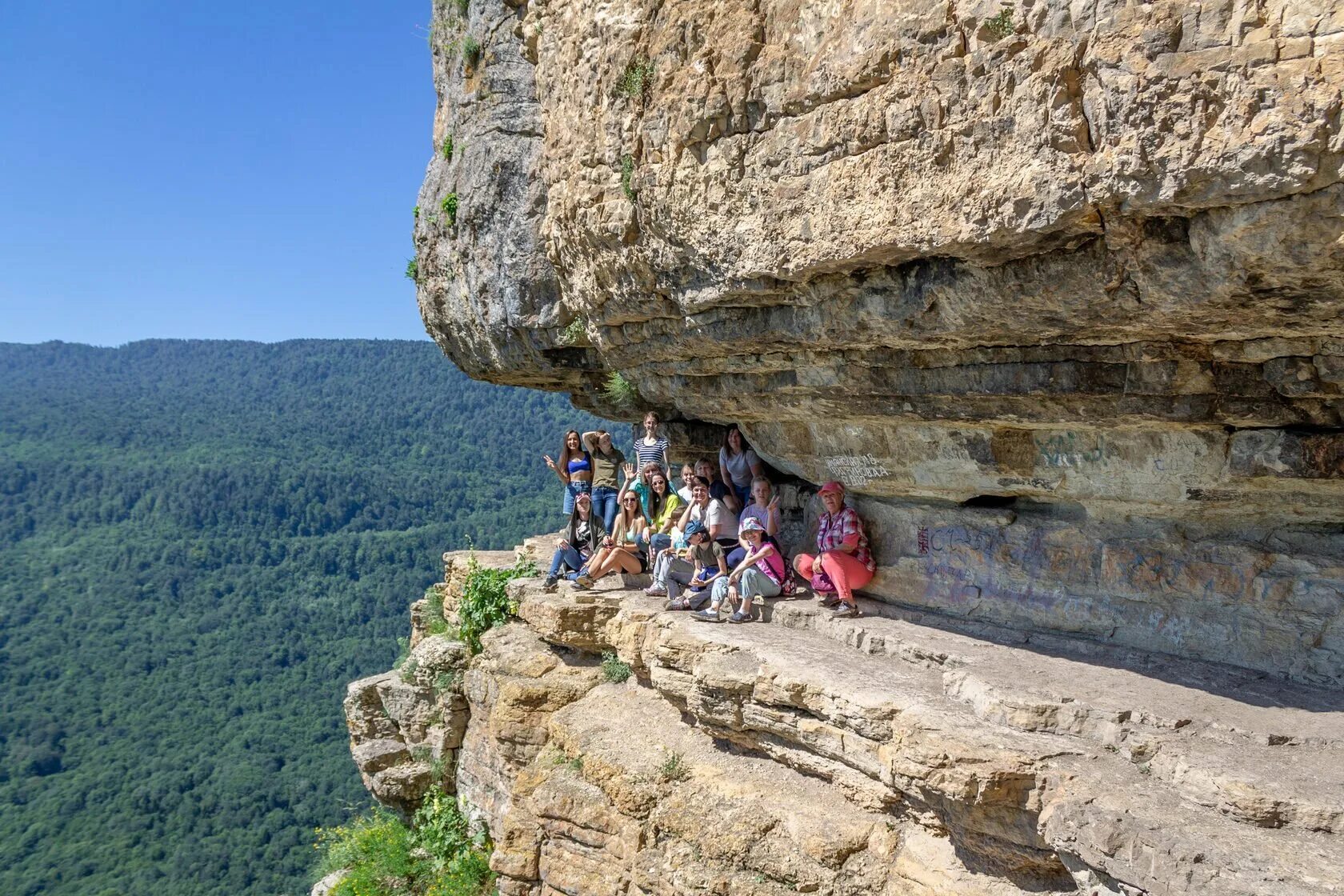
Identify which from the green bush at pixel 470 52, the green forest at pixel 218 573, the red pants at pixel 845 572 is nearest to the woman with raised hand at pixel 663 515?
the red pants at pixel 845 572

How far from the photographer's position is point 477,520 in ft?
267

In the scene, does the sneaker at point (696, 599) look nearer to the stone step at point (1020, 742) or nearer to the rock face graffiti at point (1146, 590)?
the stone step at point (1020, 742)

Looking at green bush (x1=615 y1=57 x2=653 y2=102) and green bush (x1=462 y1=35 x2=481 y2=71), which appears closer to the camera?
green bush (x1=615 y1=57 x2=653 y2=102)

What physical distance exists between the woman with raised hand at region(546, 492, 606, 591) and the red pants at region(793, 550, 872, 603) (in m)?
3.21

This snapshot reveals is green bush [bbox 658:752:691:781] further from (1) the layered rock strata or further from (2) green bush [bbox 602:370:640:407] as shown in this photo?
(2) green bush [bbox 602:370:640:407]

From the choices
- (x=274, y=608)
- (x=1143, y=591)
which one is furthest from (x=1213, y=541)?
(x=274, y=608)

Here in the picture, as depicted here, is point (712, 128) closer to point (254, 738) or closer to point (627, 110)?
point (627, 110)

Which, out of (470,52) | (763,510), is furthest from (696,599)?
(470,52)

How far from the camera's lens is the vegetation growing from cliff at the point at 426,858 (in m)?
9.75

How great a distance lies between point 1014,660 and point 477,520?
77.5 meters

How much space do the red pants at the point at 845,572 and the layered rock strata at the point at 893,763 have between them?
0.24 m

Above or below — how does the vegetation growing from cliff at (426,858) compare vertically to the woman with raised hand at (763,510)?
below

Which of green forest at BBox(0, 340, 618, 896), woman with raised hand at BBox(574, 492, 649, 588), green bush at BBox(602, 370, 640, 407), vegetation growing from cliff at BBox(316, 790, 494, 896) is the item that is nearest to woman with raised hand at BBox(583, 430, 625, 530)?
woman with raised hand at BBox(574, 492, 649, 588)

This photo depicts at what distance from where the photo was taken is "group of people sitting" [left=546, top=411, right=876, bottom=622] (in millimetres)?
7859
